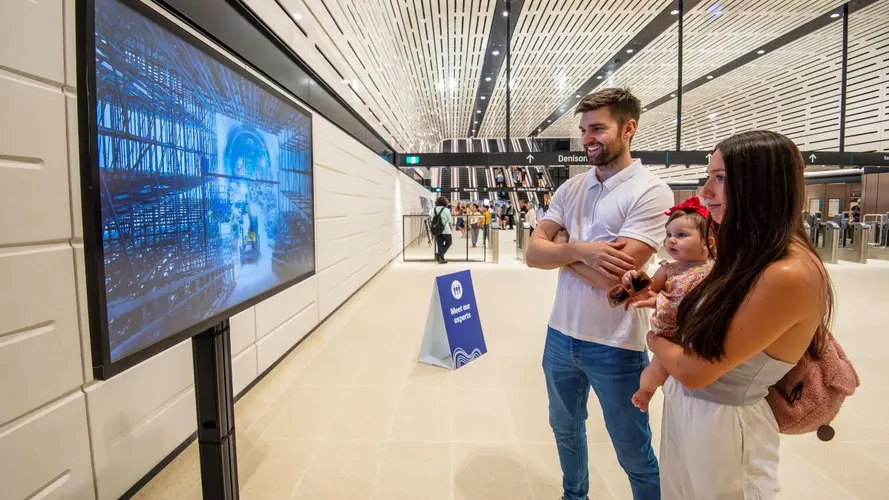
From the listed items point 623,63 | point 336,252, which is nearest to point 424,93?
point 623,63

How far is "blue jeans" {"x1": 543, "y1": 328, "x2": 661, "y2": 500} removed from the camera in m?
1.40

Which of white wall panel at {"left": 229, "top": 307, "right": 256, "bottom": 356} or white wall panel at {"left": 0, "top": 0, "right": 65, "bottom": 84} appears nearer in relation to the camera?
white wall panel at {"left": 0, "top": 0, "right": 65, "bottom": 84}

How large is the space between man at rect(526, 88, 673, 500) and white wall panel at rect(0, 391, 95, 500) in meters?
1.88

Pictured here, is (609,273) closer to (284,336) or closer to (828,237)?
(284,336)

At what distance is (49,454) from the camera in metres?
1.51

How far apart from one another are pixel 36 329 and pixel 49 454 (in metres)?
0.48

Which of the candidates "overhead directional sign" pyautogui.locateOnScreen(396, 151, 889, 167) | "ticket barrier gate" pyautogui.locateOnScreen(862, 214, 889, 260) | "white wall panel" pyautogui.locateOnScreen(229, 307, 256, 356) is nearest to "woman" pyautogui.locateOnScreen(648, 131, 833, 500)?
"white wall panel" pyautogui.locateOnScreen(229, 307, 256, 356)

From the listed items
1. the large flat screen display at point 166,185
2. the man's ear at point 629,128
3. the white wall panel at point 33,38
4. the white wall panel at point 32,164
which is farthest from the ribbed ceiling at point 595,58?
the man's ear at point 629,128

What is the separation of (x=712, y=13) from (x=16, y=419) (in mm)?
12091

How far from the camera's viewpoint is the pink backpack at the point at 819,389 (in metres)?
0.91

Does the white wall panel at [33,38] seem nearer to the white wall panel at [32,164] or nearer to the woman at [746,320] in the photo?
the white wall panel at [32,164]

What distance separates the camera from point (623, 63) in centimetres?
1220

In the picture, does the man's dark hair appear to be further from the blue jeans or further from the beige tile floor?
the beige tile floor

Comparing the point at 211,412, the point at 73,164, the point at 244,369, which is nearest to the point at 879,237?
the point at 244,369
